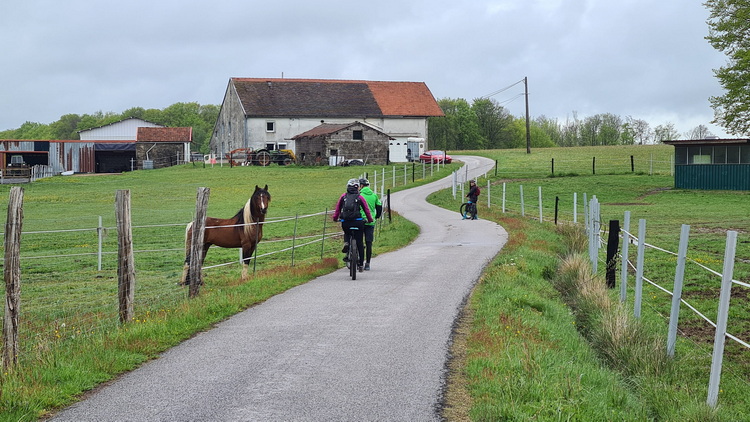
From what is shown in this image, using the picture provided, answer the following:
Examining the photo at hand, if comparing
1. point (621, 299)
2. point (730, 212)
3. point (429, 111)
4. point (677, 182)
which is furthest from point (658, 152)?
point (621, 299)

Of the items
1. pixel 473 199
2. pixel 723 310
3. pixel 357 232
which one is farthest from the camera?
pixel 473 199

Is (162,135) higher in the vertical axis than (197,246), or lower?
higher

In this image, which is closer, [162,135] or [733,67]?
[733,67]

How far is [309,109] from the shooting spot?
79250 millimetres

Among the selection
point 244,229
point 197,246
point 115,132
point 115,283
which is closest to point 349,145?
point 115,132

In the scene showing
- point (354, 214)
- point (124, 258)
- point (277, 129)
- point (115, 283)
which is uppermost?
point (277, 129)

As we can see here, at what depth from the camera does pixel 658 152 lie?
8188cm

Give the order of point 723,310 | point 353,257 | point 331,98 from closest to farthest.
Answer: point 723,310, point 353,257, point 331,98

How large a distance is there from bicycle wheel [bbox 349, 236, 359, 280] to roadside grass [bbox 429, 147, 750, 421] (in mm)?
2395

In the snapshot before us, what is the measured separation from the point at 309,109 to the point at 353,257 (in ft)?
216

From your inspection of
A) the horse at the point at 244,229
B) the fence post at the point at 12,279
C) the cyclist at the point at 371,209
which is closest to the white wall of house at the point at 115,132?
the horse at the point at 244,229

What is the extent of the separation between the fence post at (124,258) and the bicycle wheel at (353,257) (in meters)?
4.92

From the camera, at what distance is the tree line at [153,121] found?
148625 millimetres

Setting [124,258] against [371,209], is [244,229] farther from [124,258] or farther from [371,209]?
[124,258]
